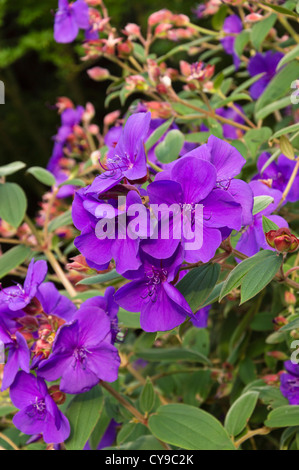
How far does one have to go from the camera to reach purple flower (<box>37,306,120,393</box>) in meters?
0.72

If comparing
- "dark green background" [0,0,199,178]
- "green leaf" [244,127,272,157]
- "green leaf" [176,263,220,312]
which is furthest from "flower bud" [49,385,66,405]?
"dark green background" [0,0,199,178]

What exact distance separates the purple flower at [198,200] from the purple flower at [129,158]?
29mm

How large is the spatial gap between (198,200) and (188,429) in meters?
0.36

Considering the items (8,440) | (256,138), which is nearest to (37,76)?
(256,138)

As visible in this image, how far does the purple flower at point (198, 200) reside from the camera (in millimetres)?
573

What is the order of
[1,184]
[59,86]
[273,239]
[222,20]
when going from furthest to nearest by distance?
[59,86] → [222,20] → [1,184] → [273,239]

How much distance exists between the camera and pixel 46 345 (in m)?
0.73

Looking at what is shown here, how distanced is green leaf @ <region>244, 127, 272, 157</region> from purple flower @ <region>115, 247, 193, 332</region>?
37 cm

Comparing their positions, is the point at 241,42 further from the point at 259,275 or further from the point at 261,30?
the point at 259,275

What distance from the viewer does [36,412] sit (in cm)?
77

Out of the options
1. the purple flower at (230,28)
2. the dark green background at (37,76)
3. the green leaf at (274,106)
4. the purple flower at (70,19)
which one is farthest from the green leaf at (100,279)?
the dark green background at (37,76)
